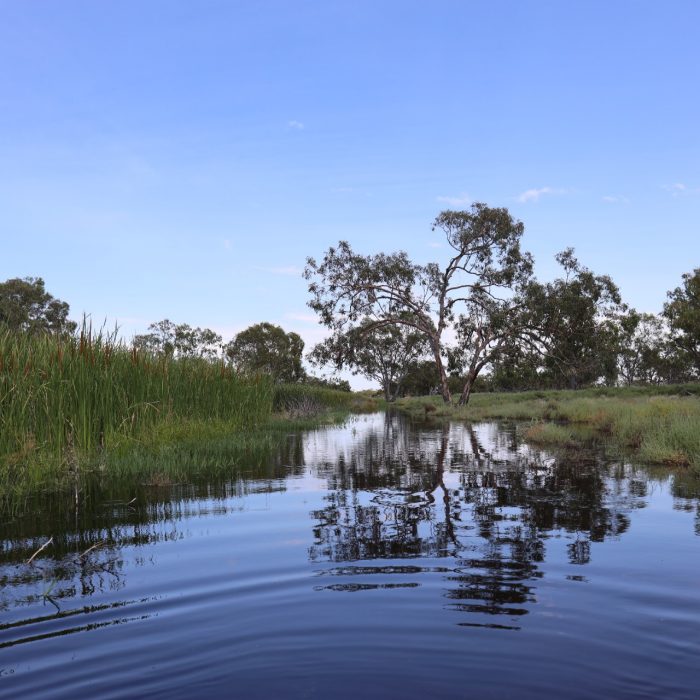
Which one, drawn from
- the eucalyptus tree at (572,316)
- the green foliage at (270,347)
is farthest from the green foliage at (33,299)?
the eucalyptus tree at (572,316)

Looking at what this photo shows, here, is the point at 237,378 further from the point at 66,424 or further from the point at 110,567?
the point at 110,567

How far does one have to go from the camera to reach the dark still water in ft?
12.2

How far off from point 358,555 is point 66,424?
709 cm

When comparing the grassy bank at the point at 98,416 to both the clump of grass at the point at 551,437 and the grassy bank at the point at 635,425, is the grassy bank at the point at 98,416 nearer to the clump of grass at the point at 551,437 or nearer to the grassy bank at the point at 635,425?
the clump of grass at the point at 551,437

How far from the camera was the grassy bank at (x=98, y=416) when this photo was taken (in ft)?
32.6

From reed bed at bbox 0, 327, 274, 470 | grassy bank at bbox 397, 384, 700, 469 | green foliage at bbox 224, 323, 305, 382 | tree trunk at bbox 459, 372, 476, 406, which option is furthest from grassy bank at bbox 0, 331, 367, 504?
green foliage at bbox 224, 323, 305, 382

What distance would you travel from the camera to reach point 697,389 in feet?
161

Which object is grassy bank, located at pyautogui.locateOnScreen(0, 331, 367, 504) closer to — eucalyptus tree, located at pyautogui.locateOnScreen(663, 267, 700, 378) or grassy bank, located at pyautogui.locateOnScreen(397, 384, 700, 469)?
grassy bank, located at pyautogui.locateOnScreen(397, 384, 700, 469)

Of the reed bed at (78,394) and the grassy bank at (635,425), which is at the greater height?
the reed bed at (78,394)

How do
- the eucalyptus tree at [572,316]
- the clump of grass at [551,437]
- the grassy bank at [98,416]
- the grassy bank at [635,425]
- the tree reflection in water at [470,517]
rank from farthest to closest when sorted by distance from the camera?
the eucalyptus tree at [572,316]
the clump of grass at [551,437]
the grassy bank at [635,425]
the grassy bank at [98,416]
the tree reflection in water at [470,517]

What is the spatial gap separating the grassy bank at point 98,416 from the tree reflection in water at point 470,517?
324 cm

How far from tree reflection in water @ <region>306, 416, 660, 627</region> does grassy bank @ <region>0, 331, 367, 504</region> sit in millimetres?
3244

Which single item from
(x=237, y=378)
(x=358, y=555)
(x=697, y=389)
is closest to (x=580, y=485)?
(x=358, y=555)

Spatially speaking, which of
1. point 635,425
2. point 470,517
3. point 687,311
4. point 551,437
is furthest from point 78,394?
point 687,311
